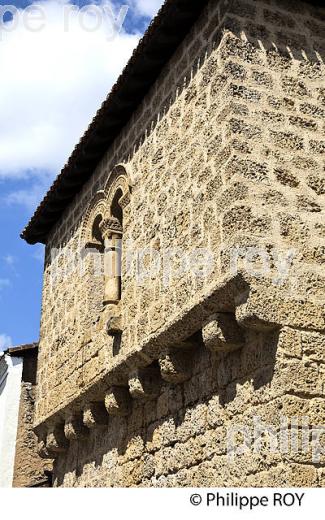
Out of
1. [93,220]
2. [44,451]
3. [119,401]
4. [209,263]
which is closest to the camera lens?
[209,263]

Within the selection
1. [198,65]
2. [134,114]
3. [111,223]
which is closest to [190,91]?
[198,65]

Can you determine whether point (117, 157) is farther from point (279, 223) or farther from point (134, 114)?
point (279, 223)

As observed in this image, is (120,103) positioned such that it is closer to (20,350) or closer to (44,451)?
(44,451)

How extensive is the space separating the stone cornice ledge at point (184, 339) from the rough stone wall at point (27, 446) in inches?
117

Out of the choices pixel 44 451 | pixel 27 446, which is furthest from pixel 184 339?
pixel 27 446

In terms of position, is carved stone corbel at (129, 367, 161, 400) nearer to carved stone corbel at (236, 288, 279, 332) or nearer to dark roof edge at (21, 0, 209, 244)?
carved stone corbel at (236, 288, 279, 332)

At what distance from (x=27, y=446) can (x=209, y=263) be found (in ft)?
22.8

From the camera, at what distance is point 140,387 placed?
540 centimetres

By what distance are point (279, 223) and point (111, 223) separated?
2.84m

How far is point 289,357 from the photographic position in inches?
153

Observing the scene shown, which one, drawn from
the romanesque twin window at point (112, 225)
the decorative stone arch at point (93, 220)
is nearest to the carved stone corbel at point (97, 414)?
the romanesque twin window at point (112, 225)

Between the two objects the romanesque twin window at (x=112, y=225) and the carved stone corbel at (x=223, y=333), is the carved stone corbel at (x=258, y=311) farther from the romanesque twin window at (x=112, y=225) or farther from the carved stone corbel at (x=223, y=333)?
the romanesque twin window at (x=112, y=225)

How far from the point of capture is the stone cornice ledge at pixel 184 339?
4.00 m

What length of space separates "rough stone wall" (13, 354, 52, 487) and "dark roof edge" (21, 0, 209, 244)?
300cm
